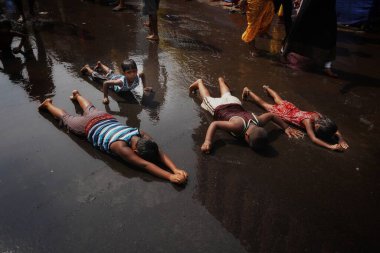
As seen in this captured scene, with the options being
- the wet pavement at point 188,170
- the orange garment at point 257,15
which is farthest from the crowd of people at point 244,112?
the wet pavement at point 188,170

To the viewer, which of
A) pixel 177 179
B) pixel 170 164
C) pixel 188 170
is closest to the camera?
pixel 177 179

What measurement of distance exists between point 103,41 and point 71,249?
5.53 meters

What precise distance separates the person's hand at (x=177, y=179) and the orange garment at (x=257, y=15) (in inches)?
164

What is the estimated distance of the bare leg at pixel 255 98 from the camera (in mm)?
4785

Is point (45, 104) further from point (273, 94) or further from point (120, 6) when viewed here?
point (120, 6)

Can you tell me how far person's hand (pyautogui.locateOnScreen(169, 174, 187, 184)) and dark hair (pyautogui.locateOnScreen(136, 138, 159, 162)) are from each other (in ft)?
1.02

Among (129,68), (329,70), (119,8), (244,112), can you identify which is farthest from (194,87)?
(119,8)

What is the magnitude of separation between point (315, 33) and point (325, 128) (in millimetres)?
2728

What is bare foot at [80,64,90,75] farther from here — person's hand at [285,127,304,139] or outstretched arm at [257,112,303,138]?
person's hand at [285,127,304,139]

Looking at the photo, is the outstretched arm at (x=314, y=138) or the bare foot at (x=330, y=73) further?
the bare foot at (x=330, y=73)

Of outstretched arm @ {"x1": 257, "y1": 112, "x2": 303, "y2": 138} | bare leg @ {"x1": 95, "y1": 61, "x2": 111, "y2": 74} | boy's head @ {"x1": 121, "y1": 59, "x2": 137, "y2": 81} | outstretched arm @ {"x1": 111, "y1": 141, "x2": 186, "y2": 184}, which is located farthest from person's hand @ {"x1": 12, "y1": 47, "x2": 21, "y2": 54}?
outstretched arm @ {"x1": 257, "y1": 112, "x2": 303, "y2": 138}

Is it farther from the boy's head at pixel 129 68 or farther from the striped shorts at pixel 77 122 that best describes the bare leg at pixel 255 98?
the striped shorts at pixel 77 122

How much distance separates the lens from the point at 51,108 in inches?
169

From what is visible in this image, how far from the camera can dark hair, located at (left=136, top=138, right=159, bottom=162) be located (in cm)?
333
